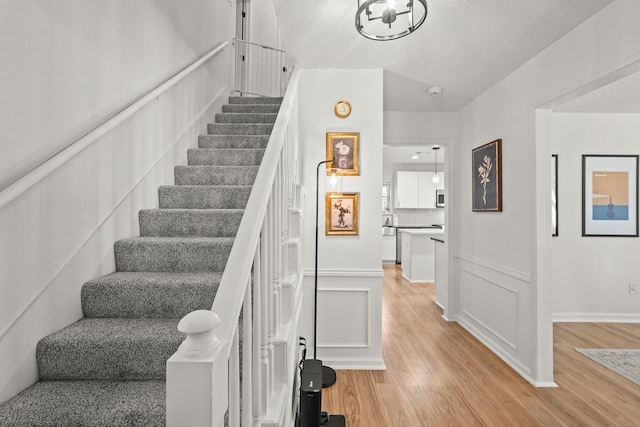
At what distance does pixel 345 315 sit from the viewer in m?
2.93

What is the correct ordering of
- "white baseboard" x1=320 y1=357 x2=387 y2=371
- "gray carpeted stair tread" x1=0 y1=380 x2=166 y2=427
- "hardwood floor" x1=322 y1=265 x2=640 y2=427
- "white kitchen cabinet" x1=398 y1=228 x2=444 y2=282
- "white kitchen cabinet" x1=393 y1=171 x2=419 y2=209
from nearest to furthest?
"gray carpeted stair tread" x1=0 y1=380 x2=166 y2=427 < "hardwood floor" x1=322 y1=265 x2=640 y2=427 < "white baseboard" x1=320 y1=357 x2=387 y2=371 < "white kitchen cabinet" x1=398 y1=228 x2=444 y2=282 < "white kitchen cabinet" x1=393 y1=171 x2=419 y2=209

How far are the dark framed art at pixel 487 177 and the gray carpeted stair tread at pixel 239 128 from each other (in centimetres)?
220

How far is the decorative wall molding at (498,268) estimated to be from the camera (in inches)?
107

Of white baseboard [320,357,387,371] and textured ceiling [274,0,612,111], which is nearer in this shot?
textured ceiling [274,0,612,111]

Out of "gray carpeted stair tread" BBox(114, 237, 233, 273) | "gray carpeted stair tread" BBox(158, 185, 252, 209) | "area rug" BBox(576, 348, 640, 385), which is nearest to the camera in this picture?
"gray carpeted stair tread" BBox(114, 237, 233, 273)

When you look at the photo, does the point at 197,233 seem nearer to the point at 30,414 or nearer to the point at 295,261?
the point at 295,261

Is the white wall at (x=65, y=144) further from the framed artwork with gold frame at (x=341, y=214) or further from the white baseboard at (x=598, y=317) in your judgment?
the white baseboard at (x=598, y=317)

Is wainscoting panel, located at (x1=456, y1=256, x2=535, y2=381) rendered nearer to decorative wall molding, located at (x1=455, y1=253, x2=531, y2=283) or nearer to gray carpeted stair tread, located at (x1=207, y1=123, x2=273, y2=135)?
decorative wall molding, located at (x1=455, y1=253, x2=531, y2=283)

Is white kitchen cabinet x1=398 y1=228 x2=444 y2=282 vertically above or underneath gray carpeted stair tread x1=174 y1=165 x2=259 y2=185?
underneath

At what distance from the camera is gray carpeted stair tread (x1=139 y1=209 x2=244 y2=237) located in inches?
A: 79.7

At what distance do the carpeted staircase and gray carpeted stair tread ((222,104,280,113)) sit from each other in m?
1.62

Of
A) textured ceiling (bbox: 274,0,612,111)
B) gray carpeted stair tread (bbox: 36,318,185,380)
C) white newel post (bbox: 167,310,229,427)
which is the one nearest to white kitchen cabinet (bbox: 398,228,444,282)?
textured ceiling (bbox: 274,0,612,111)

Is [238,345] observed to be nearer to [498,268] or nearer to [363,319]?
[363,319]

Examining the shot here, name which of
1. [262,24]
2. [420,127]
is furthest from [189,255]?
[262,24]
